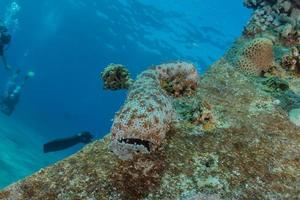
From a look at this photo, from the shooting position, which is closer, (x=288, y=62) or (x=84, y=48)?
(x=288, y=62)

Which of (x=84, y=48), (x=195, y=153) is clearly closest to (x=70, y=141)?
(x=195, y=153)

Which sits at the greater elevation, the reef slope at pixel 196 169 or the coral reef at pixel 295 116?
the coral reef at pixel 295 116

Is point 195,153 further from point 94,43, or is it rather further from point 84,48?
point 84,48

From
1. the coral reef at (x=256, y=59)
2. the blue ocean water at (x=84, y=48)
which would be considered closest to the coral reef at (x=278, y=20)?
the coral reef at (x=256, y=59)

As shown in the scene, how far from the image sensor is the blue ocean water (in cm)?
4031

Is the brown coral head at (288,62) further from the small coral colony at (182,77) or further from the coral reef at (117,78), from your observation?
the coral reef at (117,78)

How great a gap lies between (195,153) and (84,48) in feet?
265

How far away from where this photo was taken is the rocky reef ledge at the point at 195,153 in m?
4.47

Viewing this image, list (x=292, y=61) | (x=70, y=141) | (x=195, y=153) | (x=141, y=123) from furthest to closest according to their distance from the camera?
(x=70, y=141) < (x=292, y=61) < (x=195, y=153) < (x=141, y=123)

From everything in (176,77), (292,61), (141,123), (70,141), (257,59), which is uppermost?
(70,141)

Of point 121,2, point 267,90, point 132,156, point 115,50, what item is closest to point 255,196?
point 132,156

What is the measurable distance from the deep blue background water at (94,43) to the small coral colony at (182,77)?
2978cm

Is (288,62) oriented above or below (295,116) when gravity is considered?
above

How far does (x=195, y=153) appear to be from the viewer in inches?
204
